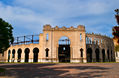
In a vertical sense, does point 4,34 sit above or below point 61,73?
above

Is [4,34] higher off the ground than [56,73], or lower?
higher

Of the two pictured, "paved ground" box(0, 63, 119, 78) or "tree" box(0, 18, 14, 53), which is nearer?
"paved ground" box(0, 63, 119, 78)

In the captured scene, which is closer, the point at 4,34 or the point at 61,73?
the point at 61,73

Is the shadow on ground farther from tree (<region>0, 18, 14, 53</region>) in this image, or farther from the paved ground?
tree (<region>0, 18, 14, 53</region>)

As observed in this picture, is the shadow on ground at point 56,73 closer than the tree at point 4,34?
Yes

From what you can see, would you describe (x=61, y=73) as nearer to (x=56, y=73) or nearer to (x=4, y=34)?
(x=56, y=73)

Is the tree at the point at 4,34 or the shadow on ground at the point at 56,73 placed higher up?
the tree at the point at 4,34

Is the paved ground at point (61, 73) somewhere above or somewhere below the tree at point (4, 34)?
below

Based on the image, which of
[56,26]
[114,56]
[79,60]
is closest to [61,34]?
[56,26]

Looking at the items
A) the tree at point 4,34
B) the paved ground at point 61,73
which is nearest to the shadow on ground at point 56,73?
the paved ground at point 61,73

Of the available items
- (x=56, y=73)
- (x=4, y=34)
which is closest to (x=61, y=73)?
(x=56, y=73)

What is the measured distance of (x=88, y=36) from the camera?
177ft

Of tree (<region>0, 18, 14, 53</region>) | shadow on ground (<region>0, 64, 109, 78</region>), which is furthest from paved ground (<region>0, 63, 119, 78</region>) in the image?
tree (<region>0, 18, 14, 53</region>)

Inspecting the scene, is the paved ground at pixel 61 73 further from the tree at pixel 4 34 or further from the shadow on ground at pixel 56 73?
the tree at pixel 4 34
